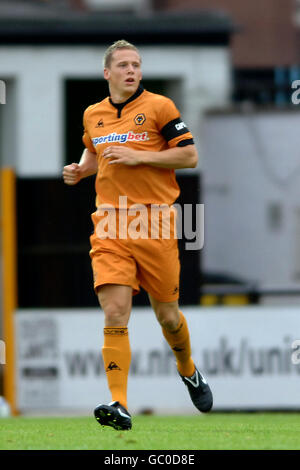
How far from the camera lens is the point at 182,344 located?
28.6 ft

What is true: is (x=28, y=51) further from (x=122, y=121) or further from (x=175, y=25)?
(x=122, y=121)

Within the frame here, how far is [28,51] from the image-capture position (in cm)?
2156

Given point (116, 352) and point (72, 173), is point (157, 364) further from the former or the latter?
point (116, 352)

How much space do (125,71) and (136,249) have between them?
1.07 meters

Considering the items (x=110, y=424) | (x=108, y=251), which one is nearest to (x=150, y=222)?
(x=108, y=251)

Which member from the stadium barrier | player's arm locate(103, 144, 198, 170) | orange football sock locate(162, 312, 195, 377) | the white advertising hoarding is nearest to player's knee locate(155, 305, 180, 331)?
orange football sock locate(162, 312, 195, 377)

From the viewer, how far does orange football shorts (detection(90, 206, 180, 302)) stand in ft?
26.0

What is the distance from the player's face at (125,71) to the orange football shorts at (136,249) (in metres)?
0.72

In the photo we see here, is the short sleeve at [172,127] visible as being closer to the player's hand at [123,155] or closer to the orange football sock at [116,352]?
the player's hand at [123,155]

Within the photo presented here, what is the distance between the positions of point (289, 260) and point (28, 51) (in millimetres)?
5625

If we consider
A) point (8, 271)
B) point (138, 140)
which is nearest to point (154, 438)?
point (138, 140)

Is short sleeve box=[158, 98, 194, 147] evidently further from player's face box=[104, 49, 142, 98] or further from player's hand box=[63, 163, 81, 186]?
player's hand box=[63, 163, 81, 186]

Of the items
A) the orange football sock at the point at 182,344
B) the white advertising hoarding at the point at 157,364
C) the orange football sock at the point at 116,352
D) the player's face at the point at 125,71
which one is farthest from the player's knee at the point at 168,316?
the white advertising hoarding at the point at 157,364

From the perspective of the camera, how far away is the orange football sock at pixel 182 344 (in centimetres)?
861
